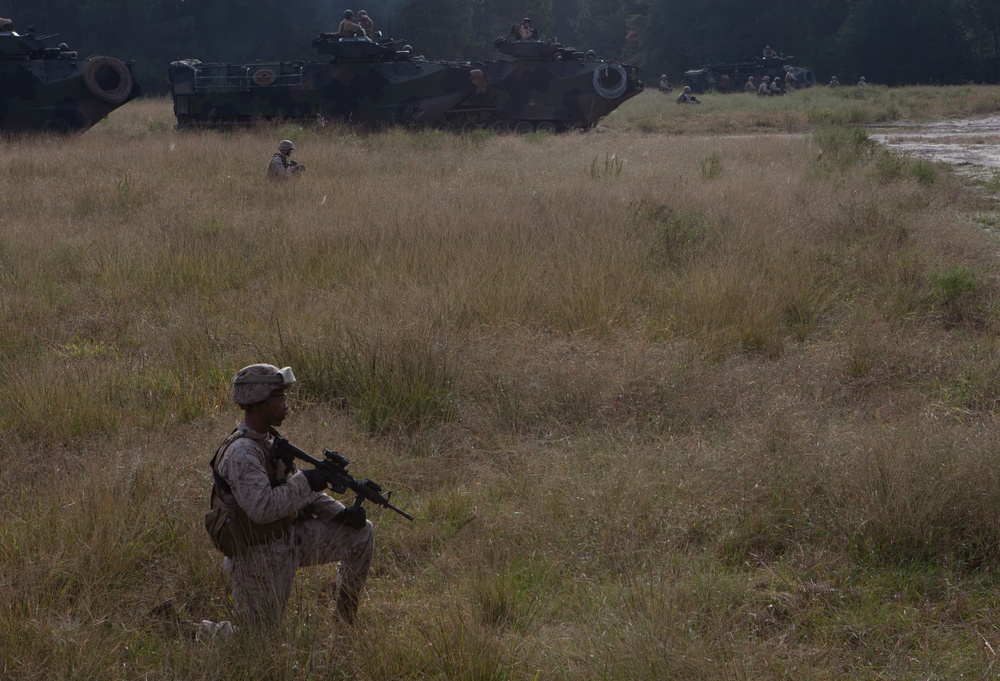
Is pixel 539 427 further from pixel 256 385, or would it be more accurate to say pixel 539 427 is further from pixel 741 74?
pixel 741 74

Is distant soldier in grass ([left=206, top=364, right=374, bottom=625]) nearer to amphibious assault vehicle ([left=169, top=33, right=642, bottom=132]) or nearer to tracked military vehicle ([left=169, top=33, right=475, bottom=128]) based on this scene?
amphibious assault vehicle ([left=169, top=33, right=642, bottom=132])

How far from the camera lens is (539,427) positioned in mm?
5730

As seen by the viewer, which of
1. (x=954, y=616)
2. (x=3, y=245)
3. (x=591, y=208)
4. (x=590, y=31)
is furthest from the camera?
(x=590, y=31)

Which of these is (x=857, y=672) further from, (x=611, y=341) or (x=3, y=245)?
(x=3, y=245)

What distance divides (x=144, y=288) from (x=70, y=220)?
343 centimetres

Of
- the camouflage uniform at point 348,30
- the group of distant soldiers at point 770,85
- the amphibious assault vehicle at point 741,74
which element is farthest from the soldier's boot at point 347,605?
the amphibious assault vehicle at point 741,74

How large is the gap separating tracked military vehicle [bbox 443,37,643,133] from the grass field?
1354 cm

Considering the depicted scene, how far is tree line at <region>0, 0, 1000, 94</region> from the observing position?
4744 centimetres

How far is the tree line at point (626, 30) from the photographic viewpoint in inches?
1868

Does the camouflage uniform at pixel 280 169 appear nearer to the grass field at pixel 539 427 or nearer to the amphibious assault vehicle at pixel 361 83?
the grass field at pixel 539 427

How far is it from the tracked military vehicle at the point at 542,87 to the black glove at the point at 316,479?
845 inches

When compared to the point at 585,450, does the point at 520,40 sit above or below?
above

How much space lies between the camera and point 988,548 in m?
4.22

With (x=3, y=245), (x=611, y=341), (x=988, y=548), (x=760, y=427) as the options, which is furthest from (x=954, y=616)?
(x=3, y=245)
